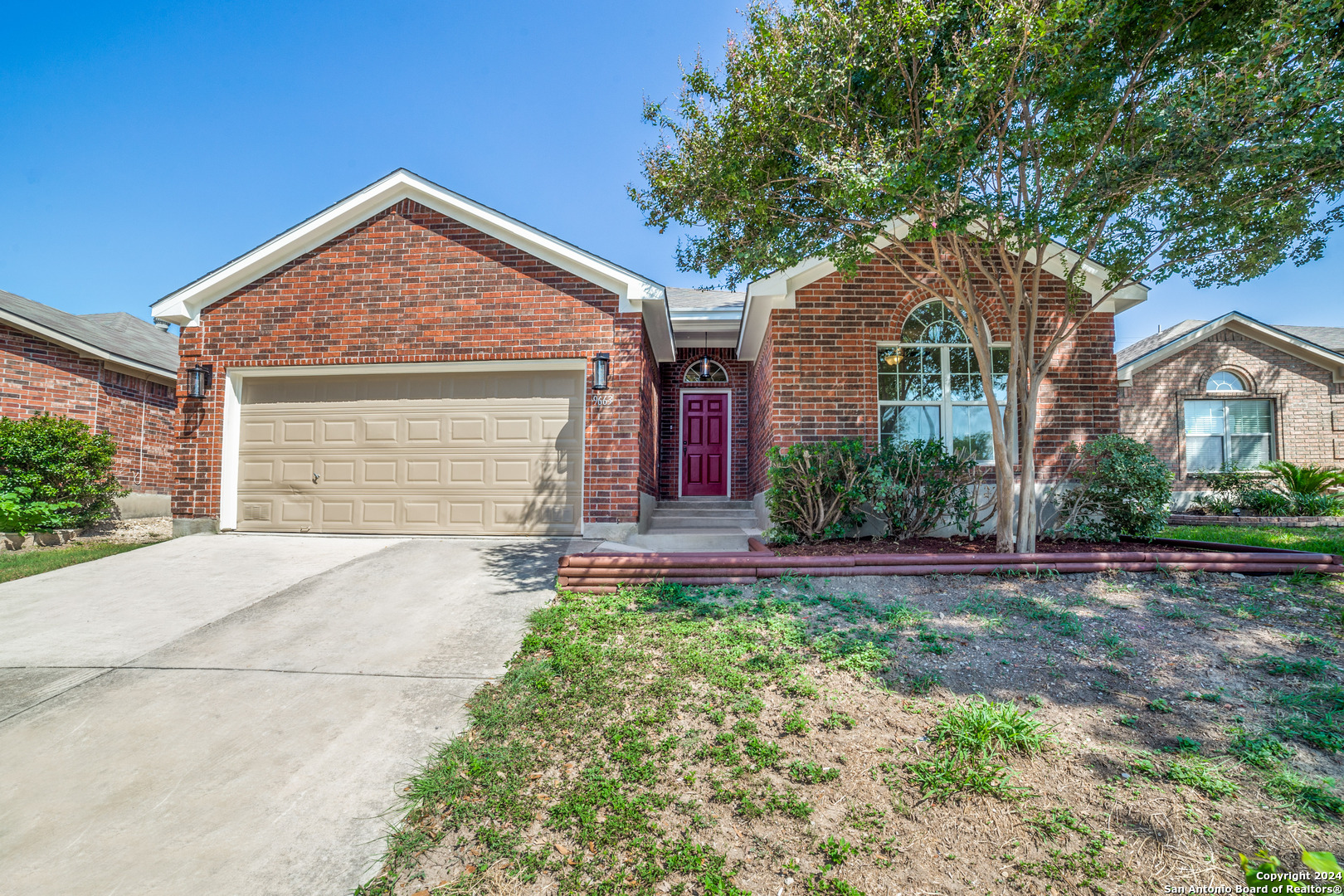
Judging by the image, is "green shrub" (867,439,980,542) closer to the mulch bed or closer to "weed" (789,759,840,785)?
the mulch bed

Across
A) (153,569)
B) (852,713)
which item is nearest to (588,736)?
(852,713)

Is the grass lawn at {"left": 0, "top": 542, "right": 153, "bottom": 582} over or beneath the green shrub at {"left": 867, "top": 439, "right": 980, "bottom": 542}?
beneath

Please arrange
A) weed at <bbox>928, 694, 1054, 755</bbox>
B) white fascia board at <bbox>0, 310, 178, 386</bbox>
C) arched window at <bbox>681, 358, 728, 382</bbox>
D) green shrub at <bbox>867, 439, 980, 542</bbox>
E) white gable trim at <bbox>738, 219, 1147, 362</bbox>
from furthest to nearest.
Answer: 1. arched window at <bbox>681, 358, 728, 382</bbox>
2. white fascia board at <bbox>0, 310, 178, 386</bbox>
3. white gable trim at <bbox>738, 219, 1147, 362</bbox>
4. green shrub at <bbox>867, 439, 980, 542</bbox>
5. weed at <bbox>928, 694, 1054, 755</bbox>

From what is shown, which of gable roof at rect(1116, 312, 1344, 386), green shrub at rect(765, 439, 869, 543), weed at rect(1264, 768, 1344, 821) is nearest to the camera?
weed at rect(1264, 768, 1344, 821)

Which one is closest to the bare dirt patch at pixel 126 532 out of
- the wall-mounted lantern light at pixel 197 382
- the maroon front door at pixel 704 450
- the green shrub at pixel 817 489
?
the wall-mounted lantern light at pixel 197 382

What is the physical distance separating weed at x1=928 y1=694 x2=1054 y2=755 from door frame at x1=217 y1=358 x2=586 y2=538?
573 centimetres

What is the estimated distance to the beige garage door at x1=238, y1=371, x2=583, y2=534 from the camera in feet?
27.2

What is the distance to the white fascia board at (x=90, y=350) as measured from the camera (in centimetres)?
1064

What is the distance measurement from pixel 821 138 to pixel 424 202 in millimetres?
5780

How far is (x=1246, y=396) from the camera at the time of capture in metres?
13.3

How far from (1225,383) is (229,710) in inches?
715

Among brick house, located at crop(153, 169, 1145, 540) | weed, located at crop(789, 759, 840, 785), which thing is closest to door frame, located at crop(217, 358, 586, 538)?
brick house, located at crop(153, 169, 1145, 540)

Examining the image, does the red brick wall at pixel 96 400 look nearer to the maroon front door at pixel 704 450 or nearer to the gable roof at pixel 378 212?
the gable roof at pixel 378 212

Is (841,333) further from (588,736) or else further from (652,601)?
(588,736)
